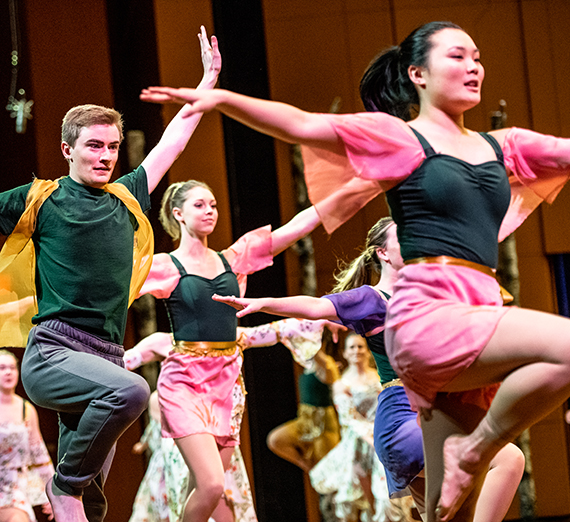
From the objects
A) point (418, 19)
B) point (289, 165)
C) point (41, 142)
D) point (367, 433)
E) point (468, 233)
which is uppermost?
point (418, 19)

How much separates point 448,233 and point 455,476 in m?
0.62

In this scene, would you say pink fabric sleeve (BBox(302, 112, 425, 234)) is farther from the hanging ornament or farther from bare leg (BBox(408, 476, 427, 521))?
the hanging ornament

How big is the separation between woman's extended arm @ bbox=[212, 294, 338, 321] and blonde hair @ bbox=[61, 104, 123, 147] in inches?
30.2

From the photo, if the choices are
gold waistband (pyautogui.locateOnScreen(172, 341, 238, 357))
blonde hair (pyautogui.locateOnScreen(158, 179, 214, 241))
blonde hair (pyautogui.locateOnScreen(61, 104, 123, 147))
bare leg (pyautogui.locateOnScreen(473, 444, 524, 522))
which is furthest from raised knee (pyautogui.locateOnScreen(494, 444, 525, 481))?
blonde hair (pyautogui.locateOnScreen(158, 179, 214, 241))

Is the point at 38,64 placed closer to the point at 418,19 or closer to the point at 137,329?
the point at 137,329

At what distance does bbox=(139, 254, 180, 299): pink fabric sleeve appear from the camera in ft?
12.7

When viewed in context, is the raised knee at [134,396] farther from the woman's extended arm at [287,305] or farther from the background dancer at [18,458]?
the background dancer at [18,458]

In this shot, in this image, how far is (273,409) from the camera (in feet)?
18.7

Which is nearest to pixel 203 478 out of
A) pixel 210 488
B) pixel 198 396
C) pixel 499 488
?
pixel 210 488

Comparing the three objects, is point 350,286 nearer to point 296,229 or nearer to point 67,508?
point 296,229

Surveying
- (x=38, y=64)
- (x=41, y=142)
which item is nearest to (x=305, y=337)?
(x=41, y=142)

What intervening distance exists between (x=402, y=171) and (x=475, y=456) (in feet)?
2.42

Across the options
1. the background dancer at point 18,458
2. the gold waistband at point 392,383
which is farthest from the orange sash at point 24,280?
the background dancer at point 18,458

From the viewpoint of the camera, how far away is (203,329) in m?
3.84
